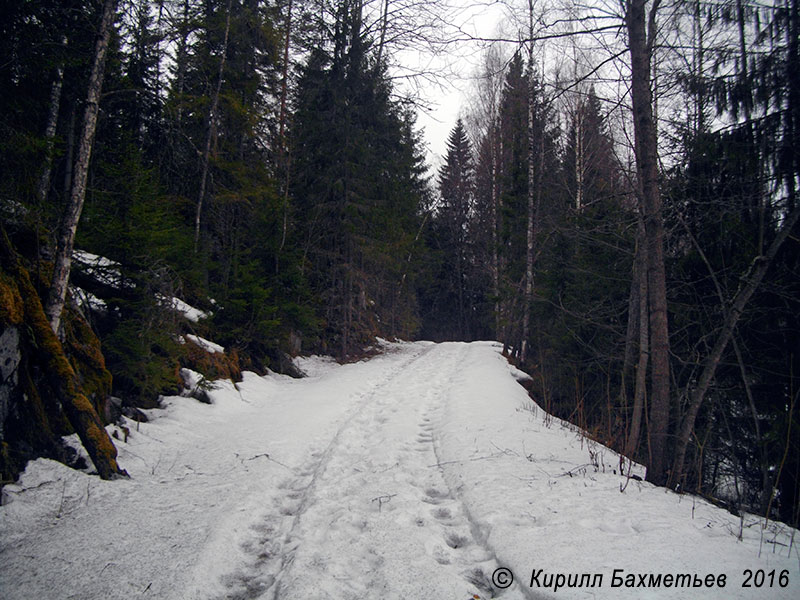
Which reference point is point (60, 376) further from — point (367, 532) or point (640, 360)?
point (640, 360)

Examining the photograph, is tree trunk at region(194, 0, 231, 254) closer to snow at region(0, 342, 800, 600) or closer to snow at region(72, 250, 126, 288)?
snow at region(72, 250, 126, 288)

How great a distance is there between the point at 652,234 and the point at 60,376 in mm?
6418

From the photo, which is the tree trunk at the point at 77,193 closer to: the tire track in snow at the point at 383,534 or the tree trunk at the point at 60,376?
the tree trunk at the point at 60,376

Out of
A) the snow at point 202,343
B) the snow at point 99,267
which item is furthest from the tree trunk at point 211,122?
the snow at point 99,267

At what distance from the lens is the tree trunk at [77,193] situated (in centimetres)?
423

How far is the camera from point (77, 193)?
14.3 ft

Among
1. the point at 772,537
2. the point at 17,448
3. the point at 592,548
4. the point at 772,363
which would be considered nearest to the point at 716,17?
the point at 772,363

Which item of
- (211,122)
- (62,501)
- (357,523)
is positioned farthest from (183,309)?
(211,122)

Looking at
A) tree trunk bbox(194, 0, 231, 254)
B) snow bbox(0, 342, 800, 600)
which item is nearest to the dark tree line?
snow bbox(0, 342, 800, 600)

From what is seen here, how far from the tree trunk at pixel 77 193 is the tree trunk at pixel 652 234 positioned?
19.4 feet

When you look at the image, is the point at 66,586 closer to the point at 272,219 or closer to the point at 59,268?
the point at 59,268

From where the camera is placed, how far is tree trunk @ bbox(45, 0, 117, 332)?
423cm

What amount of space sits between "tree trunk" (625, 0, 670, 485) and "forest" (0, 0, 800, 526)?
0.03 meters

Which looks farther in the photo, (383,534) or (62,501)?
(62,501)
